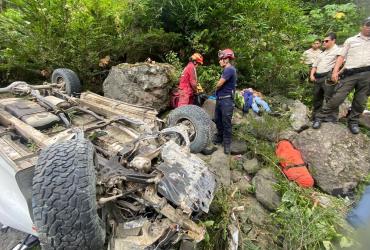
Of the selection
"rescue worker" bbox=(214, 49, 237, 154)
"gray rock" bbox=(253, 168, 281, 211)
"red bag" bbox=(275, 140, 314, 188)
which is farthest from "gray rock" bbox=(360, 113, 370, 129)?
"rescue worker" bbox=(214, 49, 237, 154)

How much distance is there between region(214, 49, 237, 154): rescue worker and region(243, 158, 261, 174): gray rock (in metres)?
0.37

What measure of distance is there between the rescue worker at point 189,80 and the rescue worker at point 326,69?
7.41ft

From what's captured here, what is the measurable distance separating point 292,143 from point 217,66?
8.71 ft

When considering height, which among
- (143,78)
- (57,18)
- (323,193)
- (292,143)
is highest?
(57,18)

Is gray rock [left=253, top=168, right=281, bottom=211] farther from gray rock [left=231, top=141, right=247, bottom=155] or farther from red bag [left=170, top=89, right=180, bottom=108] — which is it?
red bag [left=170, top=89, right=180, bottom=108]

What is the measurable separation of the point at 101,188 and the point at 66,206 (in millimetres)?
429

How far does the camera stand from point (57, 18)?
6.22 metres

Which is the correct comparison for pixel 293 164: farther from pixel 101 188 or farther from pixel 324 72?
pixel 101 188

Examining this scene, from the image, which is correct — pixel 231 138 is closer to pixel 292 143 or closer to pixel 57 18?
pixel 292 143

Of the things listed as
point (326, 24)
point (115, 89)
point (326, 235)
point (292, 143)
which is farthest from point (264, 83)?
point (326, 24)

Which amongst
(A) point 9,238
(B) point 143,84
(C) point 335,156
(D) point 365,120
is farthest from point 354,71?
(A) point 9,238

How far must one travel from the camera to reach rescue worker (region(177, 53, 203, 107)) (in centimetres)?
519

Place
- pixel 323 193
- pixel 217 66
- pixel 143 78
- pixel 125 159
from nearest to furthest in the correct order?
pixel 125 159
pixel 323 193
pixel 143 78
pixel 217 66

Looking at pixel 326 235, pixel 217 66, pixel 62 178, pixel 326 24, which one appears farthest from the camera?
pixel 326 24
